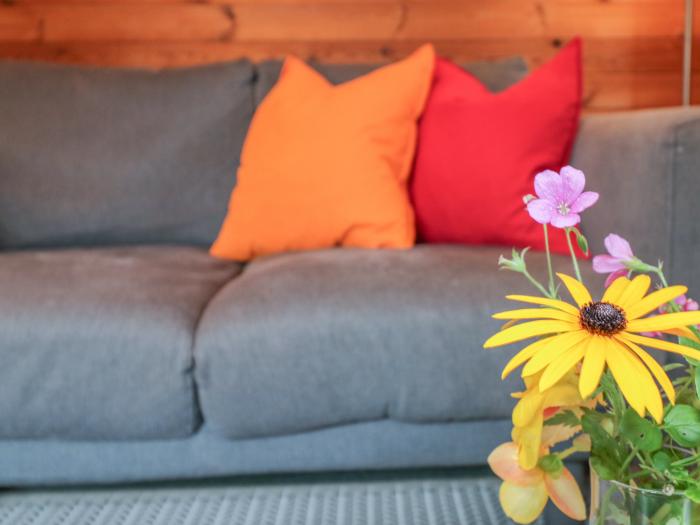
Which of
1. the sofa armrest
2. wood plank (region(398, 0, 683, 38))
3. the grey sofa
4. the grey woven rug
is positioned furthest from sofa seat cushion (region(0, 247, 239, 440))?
wood plank (region(398, 0, 683, 38))

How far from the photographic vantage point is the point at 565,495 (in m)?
0.48

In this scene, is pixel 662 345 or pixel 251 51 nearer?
pixel 662 345

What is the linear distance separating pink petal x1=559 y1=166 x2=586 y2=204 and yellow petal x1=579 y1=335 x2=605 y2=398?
99mm

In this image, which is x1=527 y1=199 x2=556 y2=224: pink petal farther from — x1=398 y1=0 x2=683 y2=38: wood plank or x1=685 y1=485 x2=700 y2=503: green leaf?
x1=398 y1=0 x2=683 y2=38: wood plank

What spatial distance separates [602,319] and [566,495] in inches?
5.2

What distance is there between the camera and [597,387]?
46cm

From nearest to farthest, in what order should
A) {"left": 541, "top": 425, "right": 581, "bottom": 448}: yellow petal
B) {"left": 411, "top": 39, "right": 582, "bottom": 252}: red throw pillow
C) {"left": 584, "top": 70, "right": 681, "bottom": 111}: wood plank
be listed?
{"left": 541, "top": 425, "right": 581, "bottom": 448}: yellow petal, {"left": 411, "top": 39, "right": 582, "bottom": 252}: red throw pillow, {"left": 584, "top": 70, "right": 681, "bottom": 111}: wood plank

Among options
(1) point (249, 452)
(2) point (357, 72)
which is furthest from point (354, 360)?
(2) point (357, 72)

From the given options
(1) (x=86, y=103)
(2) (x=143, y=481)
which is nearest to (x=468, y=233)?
(2) (x=143, y=481)

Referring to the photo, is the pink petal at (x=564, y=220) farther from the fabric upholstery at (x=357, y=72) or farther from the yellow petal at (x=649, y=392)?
the fabric upholstery at (x=357, y=72)

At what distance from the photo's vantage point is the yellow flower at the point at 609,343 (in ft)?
1.29

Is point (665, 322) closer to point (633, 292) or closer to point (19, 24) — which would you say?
point (633, 292)

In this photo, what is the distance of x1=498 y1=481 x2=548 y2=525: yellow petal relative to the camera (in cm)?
48

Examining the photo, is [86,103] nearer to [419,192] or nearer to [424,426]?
[419,192]
